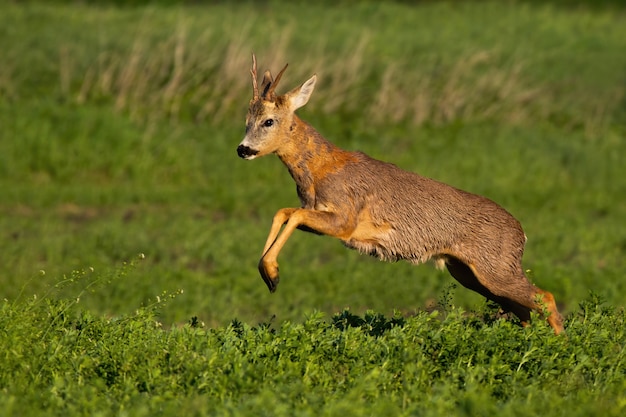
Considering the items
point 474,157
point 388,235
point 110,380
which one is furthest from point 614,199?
point 110,380

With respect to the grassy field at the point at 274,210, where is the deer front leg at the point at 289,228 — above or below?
above

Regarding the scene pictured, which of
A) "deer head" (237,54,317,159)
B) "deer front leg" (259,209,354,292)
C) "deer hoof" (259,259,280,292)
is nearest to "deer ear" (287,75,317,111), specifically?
"deer head" (237,54,317,159)

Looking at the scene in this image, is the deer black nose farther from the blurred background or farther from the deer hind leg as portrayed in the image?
the blurred background

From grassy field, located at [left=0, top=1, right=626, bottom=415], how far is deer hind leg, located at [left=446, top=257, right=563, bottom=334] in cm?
20

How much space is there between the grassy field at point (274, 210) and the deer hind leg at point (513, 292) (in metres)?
0.20

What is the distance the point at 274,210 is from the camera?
17.8 m

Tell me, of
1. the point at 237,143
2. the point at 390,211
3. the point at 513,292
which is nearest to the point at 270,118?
the point at 390,211

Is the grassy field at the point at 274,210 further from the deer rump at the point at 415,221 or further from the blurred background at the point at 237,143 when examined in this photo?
the deer rump at the point at 415,221

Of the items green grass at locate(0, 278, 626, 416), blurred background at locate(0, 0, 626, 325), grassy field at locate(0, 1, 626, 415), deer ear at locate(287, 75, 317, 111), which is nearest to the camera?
green grass at locate(0, 278, 626, 416)

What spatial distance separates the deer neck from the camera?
28.9 ft

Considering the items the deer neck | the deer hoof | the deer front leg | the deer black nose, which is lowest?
the deer hoof

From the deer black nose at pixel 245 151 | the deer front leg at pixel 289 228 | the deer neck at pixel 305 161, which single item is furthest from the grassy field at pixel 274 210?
the deer black nose at pixel 245 151

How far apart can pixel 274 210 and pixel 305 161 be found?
352 inches

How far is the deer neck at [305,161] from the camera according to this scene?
8820 mm
